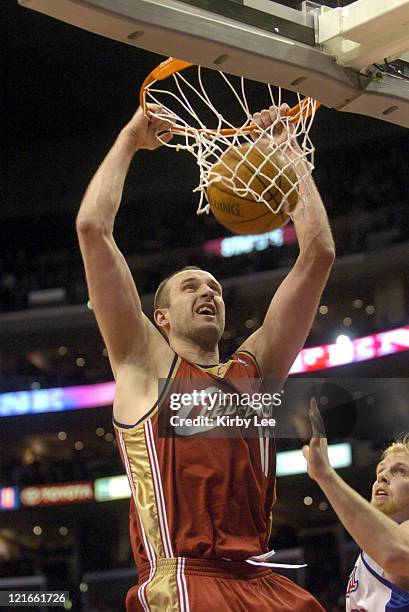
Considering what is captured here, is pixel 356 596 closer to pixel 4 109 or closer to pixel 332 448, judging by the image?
pixel 332 448

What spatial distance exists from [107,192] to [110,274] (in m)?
0.26

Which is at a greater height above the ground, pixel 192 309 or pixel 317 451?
pixel 192 309

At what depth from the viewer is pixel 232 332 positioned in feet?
39.8

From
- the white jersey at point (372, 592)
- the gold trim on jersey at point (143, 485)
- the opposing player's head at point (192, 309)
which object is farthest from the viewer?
the white jersey at point (372, 592)

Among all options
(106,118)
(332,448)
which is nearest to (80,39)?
(106,118)

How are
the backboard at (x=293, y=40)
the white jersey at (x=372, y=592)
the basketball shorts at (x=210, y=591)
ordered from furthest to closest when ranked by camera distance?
the white jersey at (x=372, y=592)
the basketball shorts at (x=210, y=591)
the backboard at (x=293, y=40)

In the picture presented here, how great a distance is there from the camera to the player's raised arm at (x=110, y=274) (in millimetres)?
2916

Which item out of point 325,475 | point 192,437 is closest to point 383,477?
point 325,475

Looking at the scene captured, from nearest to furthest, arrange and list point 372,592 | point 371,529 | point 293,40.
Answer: point 293,40, point 371,529, point 372,592

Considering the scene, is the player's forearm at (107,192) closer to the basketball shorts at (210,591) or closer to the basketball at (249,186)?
the basketball at (249,186)

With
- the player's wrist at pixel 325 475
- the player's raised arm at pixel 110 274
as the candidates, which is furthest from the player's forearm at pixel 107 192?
the player's wrist at pixel 325 475

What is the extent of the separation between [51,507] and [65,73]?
508 cm

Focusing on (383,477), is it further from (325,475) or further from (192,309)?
(192,309)

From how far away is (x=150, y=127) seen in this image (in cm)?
314
